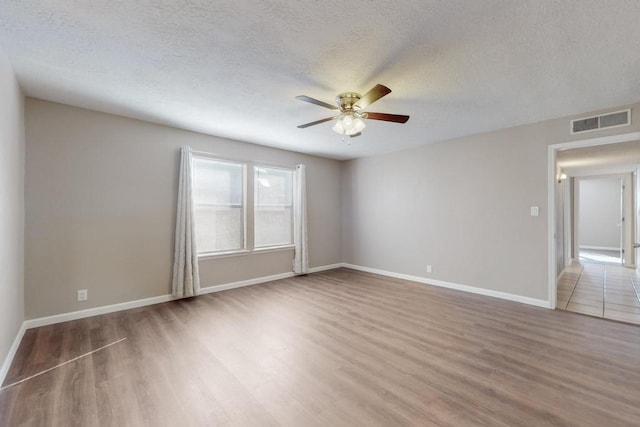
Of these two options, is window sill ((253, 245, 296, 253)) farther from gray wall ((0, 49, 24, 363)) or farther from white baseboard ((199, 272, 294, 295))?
A: gray wall ((0, 49, 24, 363))

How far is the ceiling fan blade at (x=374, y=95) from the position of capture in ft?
7.00

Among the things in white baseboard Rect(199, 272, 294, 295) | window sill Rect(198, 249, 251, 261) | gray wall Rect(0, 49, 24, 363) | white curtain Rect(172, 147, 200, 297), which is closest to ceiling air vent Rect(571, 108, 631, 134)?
white baseboard Rect(199, 272, 294, 295)

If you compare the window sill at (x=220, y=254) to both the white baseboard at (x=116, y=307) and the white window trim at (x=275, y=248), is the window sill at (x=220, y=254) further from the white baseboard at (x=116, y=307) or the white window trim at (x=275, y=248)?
the white baseboard at (x=116, y=307)

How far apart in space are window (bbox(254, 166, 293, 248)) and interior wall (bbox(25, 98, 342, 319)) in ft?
2.83

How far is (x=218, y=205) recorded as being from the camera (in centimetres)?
445

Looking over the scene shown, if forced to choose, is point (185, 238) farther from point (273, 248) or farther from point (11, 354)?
point (11, 354)

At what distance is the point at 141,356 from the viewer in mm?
2371

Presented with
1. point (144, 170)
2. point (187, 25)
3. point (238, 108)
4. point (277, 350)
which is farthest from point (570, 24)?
point (144, 170)

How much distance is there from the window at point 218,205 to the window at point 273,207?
32 cm

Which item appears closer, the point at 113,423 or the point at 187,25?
the point at 113,423

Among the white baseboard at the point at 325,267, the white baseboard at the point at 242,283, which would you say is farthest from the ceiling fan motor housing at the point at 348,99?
the white baseboard at the point at 325,267

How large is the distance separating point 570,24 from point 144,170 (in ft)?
15.1

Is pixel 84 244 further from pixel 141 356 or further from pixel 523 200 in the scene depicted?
pixel 523 200

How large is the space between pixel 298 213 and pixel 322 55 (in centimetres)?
354
